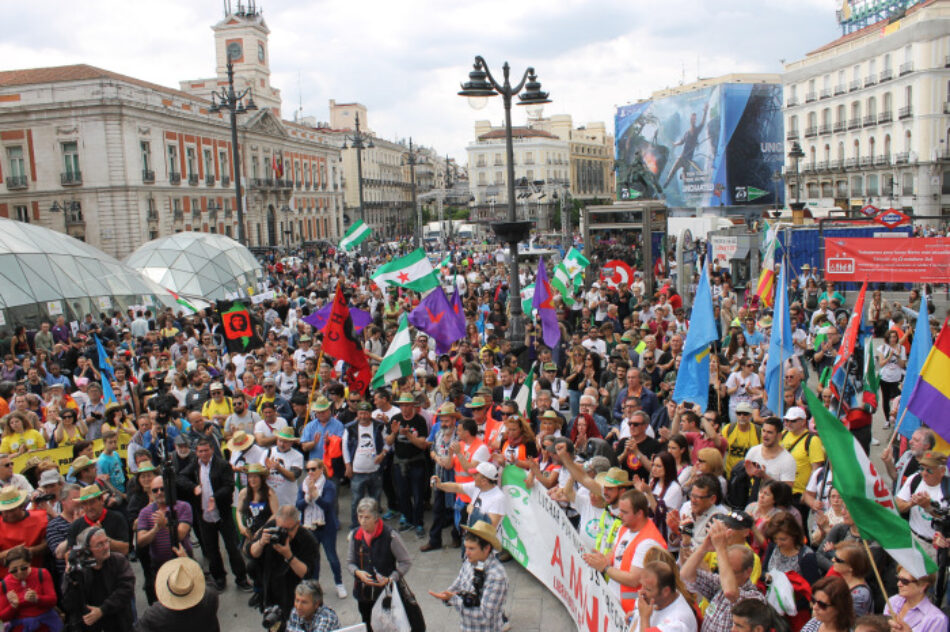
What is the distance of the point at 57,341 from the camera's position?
16.3m

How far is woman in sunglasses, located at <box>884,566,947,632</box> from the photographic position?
3.95 metres

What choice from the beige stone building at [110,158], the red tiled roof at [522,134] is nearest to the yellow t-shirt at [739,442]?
the beige stone building at [110,158]

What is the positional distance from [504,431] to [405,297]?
37.2 feet

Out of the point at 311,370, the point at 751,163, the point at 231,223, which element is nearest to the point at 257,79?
the point at 231,223

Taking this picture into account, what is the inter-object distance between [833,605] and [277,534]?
3415 mm

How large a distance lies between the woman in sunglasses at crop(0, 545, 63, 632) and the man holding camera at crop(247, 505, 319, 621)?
1.43 m

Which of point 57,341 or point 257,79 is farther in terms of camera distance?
point 257,79

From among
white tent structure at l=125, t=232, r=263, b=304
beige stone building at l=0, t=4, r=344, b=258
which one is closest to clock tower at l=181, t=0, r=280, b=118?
beige stone building at l=0, t=4, r=344, b=258

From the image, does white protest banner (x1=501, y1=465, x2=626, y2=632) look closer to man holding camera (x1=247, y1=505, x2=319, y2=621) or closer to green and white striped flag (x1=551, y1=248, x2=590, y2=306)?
man holding camera (x1=247, y1=505, x2=319, y2=621)

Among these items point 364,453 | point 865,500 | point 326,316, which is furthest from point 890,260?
point 865,500

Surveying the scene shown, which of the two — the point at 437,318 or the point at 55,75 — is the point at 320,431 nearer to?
the point at 437,318

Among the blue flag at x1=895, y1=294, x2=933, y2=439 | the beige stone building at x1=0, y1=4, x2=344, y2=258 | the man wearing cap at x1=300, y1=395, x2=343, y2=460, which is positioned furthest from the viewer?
the beige stone building at x1=0, y1=4, x2=344, y2=258

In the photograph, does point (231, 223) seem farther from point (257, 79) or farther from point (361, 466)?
point (361, 466)

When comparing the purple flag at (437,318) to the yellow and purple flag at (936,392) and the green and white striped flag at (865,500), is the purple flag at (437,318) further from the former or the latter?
the green and white striped flag at (865,500)
